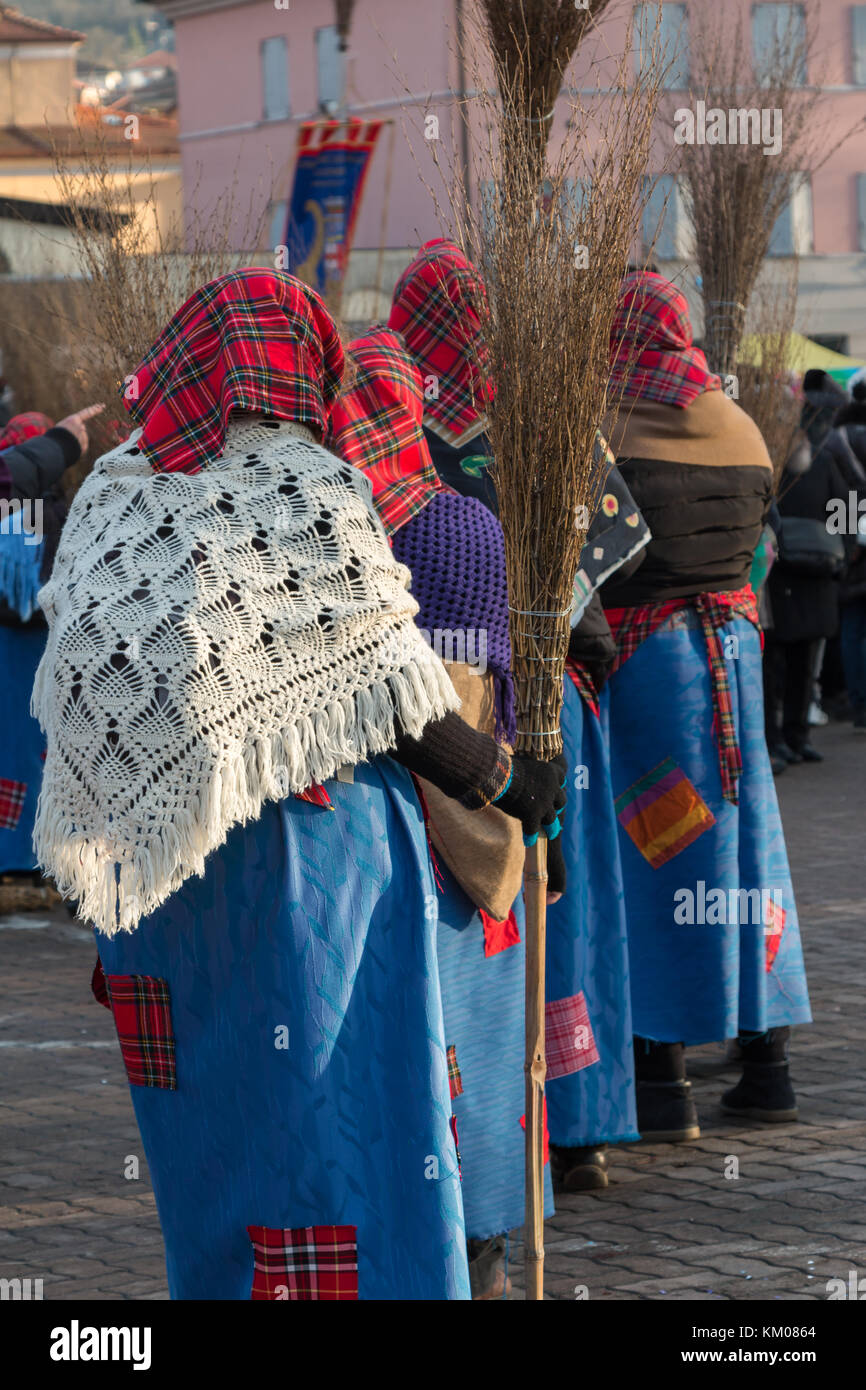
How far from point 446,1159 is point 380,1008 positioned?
10.3 inches

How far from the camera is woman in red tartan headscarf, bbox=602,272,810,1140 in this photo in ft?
16.4

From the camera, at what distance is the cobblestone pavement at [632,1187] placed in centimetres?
412

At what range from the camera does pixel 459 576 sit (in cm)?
342

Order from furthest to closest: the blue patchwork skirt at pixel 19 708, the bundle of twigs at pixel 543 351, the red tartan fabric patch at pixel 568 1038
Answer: the blue patchwork skirt at pixel 19 708 → the red tartan fabric patch at pixel 568 1038 → the bundle of twigs at pixel 543 351

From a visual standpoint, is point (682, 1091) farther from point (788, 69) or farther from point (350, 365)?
point (788, 69)

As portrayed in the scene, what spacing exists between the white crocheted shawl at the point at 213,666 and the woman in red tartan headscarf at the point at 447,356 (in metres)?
0.95

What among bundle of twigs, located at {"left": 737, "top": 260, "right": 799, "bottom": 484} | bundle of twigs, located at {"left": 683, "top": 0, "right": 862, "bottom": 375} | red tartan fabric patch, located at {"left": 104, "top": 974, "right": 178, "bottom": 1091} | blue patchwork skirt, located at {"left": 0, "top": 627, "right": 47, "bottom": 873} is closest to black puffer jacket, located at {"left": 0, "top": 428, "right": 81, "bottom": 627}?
blue patchwork skirt, located at {"left": 0, "top": 627, "right": 47, "bottom": 873}

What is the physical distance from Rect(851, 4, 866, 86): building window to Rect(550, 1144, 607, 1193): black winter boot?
3479 centimetres

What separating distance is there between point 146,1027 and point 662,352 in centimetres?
261

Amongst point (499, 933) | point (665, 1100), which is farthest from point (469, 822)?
point (665, 1100)

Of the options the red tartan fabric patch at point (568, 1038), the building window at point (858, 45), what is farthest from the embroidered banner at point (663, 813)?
the building window at point (858, 45)

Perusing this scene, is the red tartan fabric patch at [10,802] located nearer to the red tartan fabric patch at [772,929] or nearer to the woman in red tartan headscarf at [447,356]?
the red tartan fabric patch at [772,929]

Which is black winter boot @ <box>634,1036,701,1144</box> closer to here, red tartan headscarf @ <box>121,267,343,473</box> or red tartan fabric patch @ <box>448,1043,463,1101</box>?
red tartan fabric patch @ <box>448,1043,463,1101</box>
